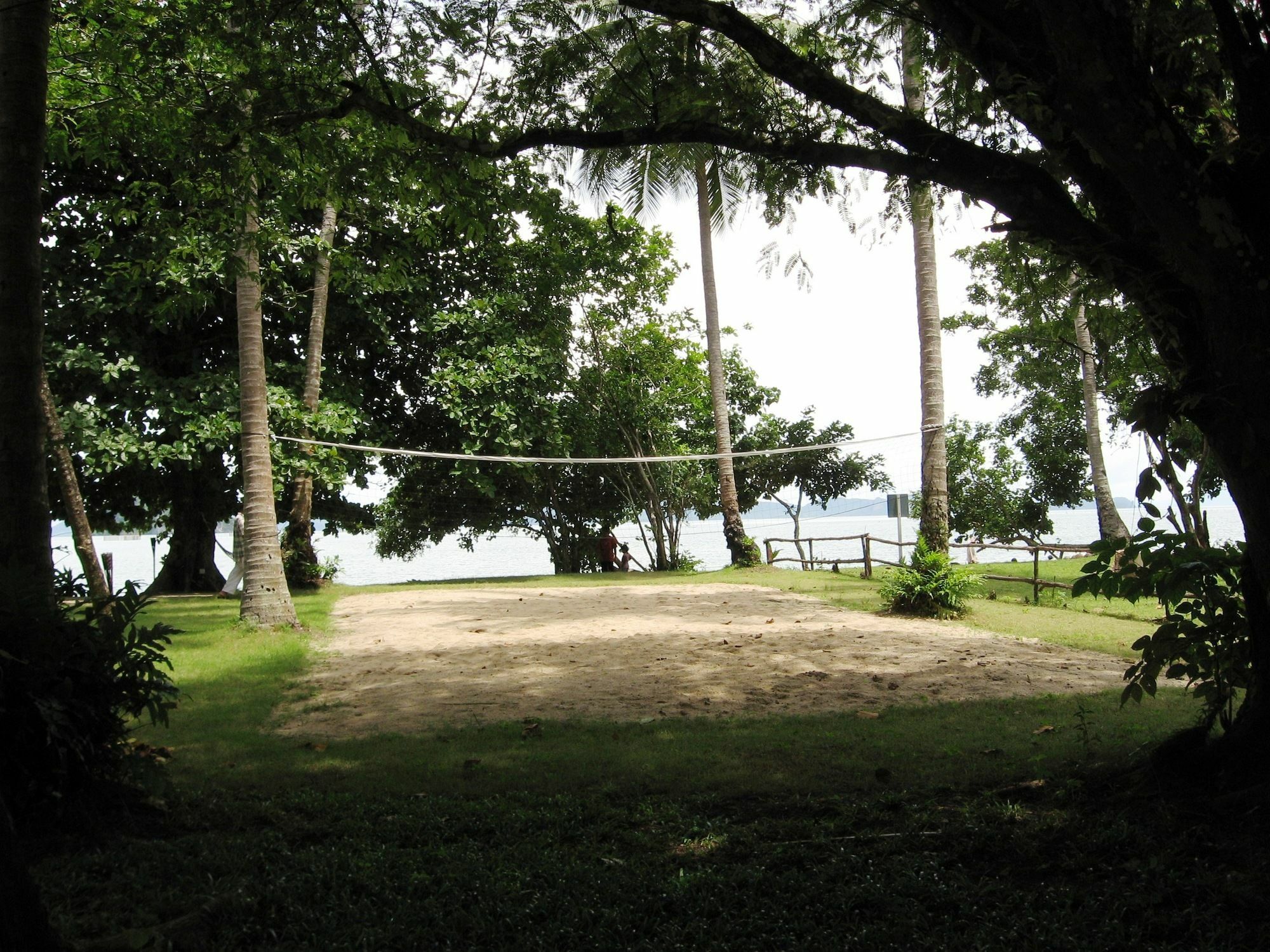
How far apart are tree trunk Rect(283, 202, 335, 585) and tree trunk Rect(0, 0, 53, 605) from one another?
31.6 ft

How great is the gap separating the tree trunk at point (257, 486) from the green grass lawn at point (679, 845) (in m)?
4.53

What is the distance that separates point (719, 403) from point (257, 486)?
9.30m

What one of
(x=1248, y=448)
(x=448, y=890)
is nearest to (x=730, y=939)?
(x=448, y=890)

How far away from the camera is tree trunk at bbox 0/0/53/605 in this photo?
11.8 ft

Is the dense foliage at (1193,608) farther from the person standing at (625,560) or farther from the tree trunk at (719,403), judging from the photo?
the person standing at (625,560)

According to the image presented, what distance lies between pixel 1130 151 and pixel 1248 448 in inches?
38.2

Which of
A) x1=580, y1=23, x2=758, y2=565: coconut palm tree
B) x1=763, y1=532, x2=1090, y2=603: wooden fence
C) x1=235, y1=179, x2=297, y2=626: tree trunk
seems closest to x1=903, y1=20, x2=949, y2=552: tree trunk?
x1=763, y1=532, x2=1090, y2=603: wooden fence

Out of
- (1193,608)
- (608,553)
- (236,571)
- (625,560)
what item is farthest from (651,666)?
(625,560)

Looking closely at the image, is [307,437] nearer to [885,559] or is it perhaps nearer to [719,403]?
[719,403]

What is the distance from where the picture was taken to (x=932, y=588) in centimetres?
1002

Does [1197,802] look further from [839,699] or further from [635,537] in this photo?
[635,537]

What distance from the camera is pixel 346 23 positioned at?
18.1 feet

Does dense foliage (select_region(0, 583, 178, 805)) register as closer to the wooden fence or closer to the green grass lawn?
the green grass lawn

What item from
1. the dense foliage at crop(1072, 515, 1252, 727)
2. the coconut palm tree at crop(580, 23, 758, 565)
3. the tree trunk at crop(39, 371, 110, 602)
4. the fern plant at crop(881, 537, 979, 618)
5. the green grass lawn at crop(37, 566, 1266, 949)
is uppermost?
the coconut palm tree at crop(580, 23, 758, 565)
